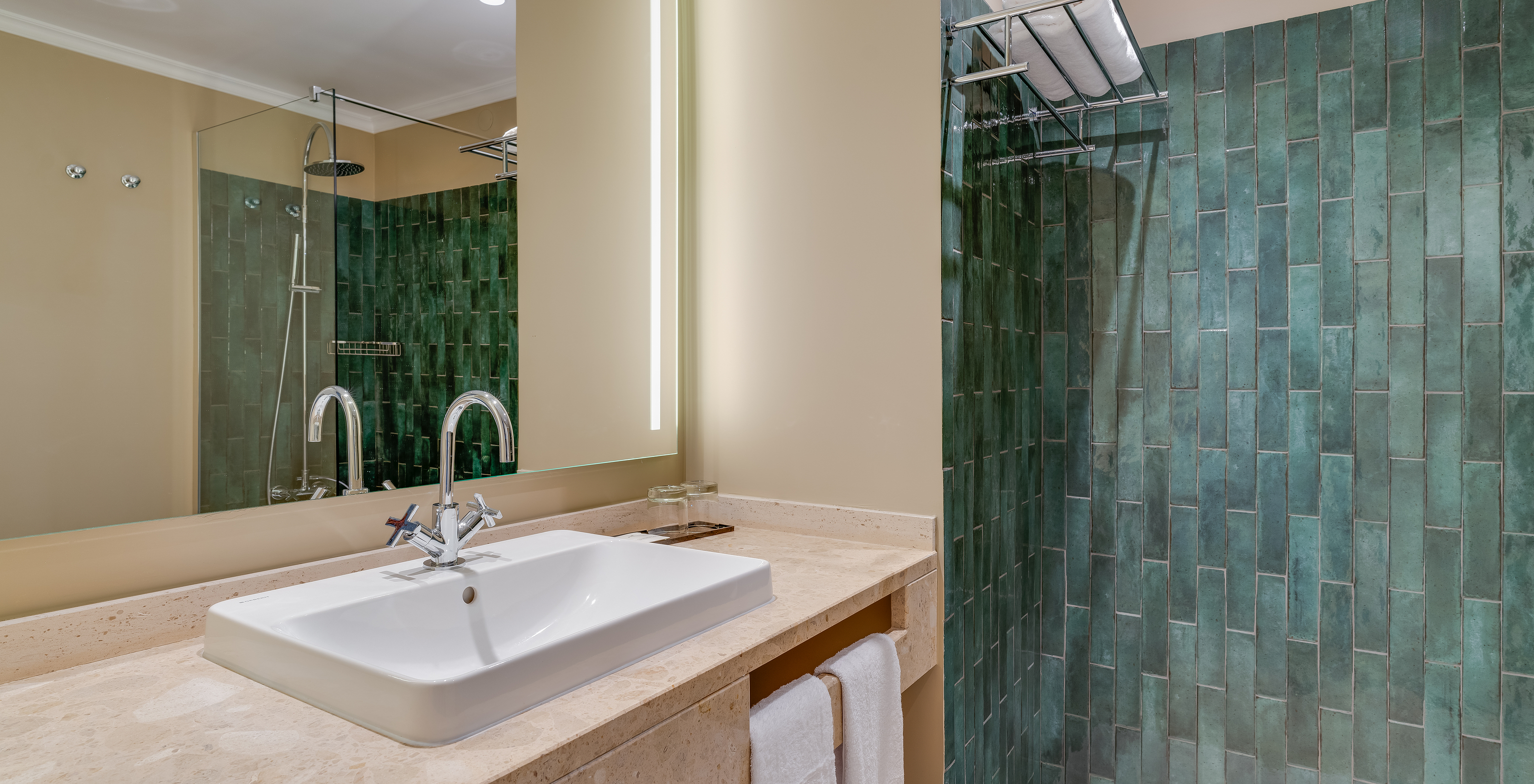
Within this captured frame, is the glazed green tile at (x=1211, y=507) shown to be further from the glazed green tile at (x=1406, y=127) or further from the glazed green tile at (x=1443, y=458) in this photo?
the glazed green tile at (x=1406, y=127)

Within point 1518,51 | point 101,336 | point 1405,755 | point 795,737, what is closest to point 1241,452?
point 1405,755

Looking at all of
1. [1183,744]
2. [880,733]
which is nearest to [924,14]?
[880,733]

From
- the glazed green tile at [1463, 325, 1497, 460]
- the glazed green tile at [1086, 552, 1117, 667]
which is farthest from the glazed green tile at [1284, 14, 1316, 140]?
Result: the glazed green tile at [1086, 552, 1117, 667]

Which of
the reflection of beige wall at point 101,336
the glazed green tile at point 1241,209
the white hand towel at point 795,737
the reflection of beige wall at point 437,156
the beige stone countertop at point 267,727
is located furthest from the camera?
the glazed green tile at point 1241,209

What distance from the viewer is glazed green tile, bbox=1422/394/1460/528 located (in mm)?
1756

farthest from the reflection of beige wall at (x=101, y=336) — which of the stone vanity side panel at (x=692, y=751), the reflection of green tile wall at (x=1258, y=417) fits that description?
the reflection of green tile wall at (x=1258, y=417)

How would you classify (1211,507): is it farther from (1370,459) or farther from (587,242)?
(587,242)

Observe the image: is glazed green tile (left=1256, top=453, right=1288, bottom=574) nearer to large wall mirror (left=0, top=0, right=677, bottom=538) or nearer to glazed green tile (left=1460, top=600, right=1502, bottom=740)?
glazed green tile (left=1460, top=600, right=1502, bottom=740)

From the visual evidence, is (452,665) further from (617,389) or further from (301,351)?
(617,389)

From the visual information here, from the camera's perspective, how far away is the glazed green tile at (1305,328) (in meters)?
1.89

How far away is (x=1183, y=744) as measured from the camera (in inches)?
80.3

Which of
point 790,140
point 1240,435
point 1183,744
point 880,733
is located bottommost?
point 1183,744

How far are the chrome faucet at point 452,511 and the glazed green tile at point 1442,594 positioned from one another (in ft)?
6.82

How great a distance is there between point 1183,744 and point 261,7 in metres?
2.57
